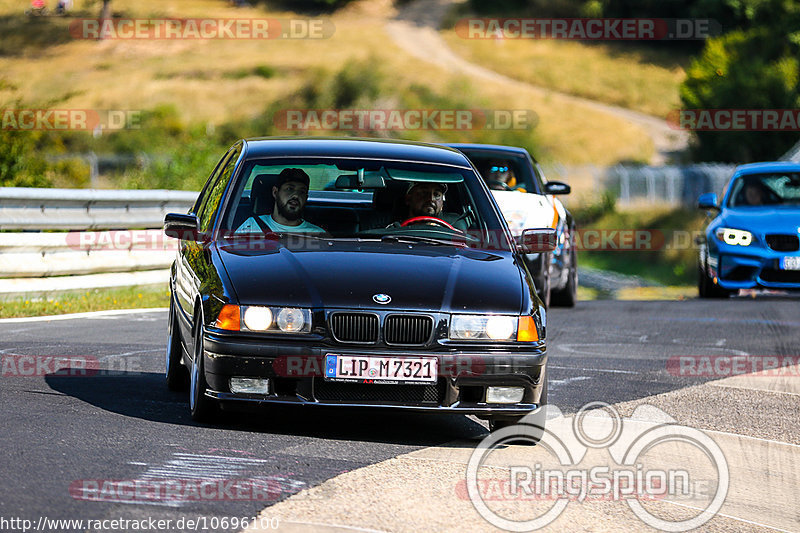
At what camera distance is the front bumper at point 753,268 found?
1619 cm

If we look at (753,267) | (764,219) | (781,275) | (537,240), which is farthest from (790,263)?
(537,240)

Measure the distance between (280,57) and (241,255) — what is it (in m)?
84.5

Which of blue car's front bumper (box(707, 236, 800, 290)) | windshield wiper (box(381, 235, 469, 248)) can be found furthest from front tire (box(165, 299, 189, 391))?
blue car's front bumper (box(707, 236, 800, 290))

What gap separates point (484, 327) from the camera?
6625 millimetres

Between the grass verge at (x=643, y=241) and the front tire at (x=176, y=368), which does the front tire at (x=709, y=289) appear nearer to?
the grass verge at (x=643, y=241)

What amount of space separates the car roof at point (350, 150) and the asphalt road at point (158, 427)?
1508 millimetres

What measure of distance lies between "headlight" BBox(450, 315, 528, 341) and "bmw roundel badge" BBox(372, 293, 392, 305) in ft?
1.05

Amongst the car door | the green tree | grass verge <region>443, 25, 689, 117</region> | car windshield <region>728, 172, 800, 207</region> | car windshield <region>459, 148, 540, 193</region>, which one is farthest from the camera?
grass verge <region>443, 25, 689, 117</region>

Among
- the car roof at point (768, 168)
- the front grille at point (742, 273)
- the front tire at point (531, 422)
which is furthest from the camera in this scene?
the car roof at point (768, 168)

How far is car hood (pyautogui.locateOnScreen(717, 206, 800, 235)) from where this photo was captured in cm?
1628

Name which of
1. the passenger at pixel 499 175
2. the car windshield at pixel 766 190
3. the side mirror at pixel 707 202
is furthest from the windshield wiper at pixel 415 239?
the car windshield at pixel 766 190

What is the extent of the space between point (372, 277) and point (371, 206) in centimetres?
131

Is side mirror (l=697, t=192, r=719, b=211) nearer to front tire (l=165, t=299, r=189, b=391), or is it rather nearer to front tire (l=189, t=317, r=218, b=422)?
front tire (l=165, t=299, r=189, b=391)

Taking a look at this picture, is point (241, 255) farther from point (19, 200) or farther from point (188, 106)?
point (188, 106)
